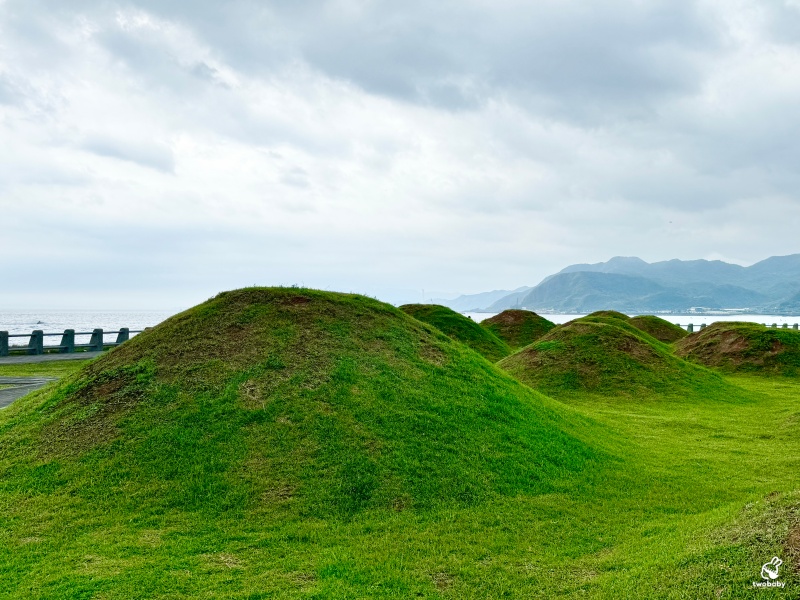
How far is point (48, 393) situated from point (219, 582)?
358 inches

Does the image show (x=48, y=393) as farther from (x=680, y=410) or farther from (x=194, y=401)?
(x=680, y=410)

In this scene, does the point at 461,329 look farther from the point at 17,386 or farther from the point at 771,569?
the point at 771,569

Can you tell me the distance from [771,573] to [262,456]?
7.50 metres

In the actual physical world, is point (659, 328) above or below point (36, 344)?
above

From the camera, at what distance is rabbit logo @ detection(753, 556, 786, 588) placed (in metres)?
5.33

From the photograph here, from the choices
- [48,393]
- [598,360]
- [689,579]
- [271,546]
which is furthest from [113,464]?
[598,360]

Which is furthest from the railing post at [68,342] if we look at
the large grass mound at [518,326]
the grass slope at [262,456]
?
the large grass mound at [518,326]

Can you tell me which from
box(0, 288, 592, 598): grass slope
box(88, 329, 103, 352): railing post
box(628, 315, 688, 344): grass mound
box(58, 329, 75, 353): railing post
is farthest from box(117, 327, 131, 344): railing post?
box(628, 315, 688, 344): grass mound

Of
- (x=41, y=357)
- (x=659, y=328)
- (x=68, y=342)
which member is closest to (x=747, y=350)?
(x=659, y=328)

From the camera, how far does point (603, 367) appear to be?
2638cm

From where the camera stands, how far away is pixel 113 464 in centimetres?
980

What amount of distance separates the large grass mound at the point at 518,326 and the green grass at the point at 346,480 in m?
33.2

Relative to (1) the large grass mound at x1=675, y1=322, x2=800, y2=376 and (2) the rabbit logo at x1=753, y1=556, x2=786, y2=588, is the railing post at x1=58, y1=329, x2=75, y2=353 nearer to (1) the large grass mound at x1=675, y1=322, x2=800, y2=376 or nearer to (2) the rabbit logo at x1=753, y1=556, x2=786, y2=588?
(2) the rabbit logo at x1=753, y1=556, x2=786, y2=588

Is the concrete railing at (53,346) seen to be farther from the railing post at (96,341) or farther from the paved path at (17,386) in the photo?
the paved path at (17,386)
